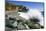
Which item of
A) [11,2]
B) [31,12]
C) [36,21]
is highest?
[11,2]

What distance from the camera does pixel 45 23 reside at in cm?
97

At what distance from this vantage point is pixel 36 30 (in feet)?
3.12

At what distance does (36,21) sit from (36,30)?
10cm

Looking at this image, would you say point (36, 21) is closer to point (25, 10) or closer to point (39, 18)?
point (39, 18)

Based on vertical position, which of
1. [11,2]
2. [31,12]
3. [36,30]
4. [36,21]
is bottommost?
[36,30]

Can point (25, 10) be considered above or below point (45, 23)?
above

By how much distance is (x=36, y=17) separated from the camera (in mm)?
960

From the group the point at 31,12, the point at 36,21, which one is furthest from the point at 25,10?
the point at 36,21

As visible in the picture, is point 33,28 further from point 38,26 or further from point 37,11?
point 37,11
